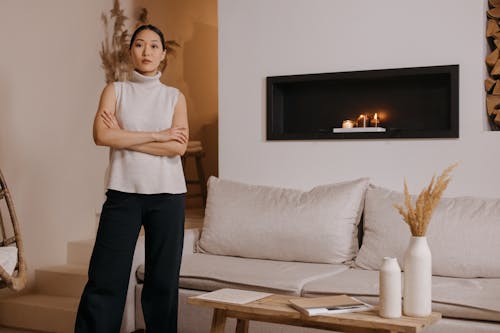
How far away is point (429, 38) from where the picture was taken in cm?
351

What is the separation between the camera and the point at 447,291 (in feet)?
8.80

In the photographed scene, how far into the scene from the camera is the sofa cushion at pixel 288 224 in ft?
11.0

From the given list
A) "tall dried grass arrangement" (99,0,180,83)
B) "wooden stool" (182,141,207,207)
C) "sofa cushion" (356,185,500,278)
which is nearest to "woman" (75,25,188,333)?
"sofa cushion" (356,185,500,278)

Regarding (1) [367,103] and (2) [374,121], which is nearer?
(2) [374,121]

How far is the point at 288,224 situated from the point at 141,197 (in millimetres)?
921

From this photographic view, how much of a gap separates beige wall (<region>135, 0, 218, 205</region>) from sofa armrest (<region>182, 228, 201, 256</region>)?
7.87 ft

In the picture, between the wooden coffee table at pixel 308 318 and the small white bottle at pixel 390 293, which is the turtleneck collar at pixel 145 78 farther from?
the small white bottle at pixel 390 293

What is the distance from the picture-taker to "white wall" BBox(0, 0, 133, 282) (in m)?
4.12

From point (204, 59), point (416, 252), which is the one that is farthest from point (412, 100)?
point (204, 59)

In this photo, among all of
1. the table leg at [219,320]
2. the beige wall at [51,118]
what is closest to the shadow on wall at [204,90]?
the beige wall at [51,118]

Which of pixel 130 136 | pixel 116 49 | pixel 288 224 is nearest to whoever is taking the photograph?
pixel 130 136

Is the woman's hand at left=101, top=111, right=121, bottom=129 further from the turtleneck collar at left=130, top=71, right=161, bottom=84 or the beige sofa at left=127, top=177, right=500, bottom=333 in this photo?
the beige sofa at left=127, top=177, right=500, bottom=333

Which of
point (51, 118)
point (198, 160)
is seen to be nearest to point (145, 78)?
point (51, 118)

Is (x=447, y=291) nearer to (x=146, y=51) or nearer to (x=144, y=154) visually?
(x=144, y=154)
